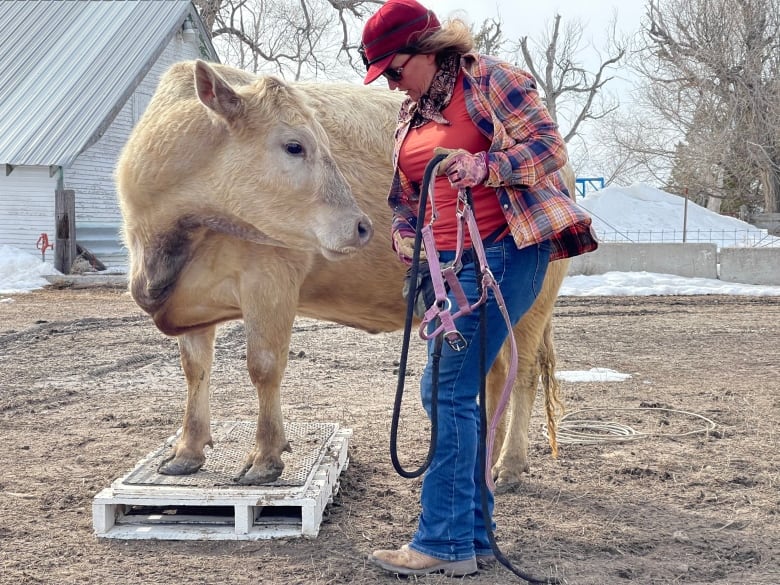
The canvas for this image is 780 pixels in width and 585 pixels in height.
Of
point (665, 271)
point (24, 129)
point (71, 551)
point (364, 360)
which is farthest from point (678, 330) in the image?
point (24, 129)

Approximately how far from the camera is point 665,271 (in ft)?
57.3

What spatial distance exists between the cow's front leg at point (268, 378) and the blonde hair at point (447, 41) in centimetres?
169

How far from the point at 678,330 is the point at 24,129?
51.4 ft

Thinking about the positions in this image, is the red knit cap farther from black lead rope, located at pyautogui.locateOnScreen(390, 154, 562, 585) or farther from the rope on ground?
the rope on ground

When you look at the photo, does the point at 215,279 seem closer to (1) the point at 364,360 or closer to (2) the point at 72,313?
(1) the point at 364,360

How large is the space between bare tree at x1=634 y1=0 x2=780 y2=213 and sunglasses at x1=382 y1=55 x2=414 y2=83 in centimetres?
3117

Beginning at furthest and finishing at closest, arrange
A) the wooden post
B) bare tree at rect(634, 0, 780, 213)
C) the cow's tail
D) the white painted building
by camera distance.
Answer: bare tree at rect(634, 0, 780, 213), the white painted building, the wooden post, the cow's tail

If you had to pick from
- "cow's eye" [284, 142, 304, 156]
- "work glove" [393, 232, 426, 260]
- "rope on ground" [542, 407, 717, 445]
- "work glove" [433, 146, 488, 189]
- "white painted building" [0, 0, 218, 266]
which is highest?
"white painted building" [0, 0, 218, 266]

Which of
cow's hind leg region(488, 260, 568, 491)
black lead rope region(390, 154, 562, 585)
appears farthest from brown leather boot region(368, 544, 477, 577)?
cow's hind leg region(488, 260, 568, 491)

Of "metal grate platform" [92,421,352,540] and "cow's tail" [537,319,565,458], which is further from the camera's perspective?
"cow's tail" [537,319,565,458]

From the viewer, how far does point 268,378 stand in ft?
14.9

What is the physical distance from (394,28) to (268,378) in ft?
6.58

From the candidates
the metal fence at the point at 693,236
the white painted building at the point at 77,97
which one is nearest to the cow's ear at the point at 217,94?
the white painted building at the point at 77,97

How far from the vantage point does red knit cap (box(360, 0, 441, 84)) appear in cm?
332
